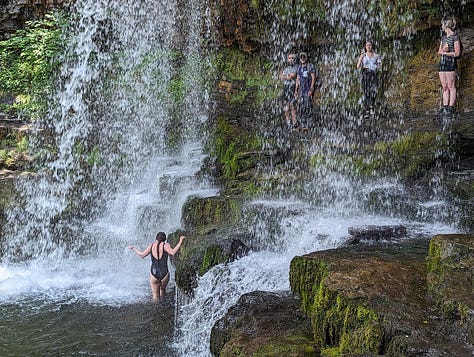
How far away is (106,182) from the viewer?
14422mm

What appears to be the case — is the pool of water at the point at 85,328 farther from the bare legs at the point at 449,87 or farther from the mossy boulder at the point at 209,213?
the bare legs at the point at 449,87

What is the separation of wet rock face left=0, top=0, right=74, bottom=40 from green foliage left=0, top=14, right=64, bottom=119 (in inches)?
17.1

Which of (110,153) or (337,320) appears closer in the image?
(337,320)

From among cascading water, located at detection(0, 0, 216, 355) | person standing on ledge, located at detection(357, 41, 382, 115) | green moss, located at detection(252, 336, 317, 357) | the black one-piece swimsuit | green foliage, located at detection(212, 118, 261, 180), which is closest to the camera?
green moss, located at detection(252, 336, 317, 357)

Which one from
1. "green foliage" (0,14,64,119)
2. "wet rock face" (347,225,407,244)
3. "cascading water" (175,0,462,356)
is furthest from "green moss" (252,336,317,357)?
"green foliage" (0,14,64,119)

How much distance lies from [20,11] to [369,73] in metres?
12.6

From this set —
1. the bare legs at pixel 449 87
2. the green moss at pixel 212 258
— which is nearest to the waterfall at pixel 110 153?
the green moss at pixel 212 258

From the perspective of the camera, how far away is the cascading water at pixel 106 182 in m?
8.18

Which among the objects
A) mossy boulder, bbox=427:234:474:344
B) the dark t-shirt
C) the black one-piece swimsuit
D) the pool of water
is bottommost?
the pool of water

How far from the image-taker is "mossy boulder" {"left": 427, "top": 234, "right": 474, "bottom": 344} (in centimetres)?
390

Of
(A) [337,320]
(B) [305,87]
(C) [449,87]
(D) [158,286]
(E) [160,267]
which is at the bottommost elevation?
(D) [158,286]

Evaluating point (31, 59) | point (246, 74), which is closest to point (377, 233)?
point (246, 74)

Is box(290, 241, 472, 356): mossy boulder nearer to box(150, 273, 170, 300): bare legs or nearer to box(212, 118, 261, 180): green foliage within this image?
box(150, 273, 170, 300): bare legs

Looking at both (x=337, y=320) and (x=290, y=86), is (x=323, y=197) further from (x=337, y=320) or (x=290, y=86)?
(x=337, y=320)
